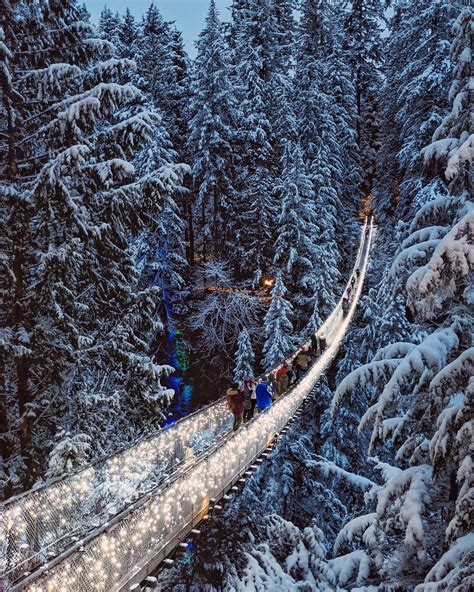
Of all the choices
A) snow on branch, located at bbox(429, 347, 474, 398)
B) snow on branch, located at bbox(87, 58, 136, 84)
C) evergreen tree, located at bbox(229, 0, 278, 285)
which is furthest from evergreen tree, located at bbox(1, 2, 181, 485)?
evergreen tree, located at bbox(229, 0, 278, 285)

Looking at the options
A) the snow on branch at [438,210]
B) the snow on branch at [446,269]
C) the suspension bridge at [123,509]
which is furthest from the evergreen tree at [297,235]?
the snow on branch at [446,269]

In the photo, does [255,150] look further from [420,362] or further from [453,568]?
[453,568]

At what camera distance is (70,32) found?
1045cm

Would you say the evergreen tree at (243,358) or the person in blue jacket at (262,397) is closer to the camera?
the person in blue jacket at (262,397)

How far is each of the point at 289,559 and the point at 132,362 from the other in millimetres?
5638

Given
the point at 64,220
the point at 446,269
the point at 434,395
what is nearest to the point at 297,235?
the point at 64,220

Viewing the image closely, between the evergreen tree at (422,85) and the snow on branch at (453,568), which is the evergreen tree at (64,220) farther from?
the evergreen tree at (422,85)

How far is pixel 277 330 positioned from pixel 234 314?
3.77m

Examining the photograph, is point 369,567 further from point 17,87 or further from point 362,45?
point 362,45

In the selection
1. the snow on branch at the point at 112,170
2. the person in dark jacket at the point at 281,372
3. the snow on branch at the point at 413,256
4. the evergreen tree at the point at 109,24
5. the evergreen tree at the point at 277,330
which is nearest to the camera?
the snow on branch at the point at 413,256

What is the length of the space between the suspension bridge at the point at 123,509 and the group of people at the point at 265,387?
0.57 meters

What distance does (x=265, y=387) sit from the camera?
13.9 m

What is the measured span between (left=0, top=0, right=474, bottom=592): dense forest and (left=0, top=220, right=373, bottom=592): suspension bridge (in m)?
0.77

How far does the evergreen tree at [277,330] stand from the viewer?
2583cm
